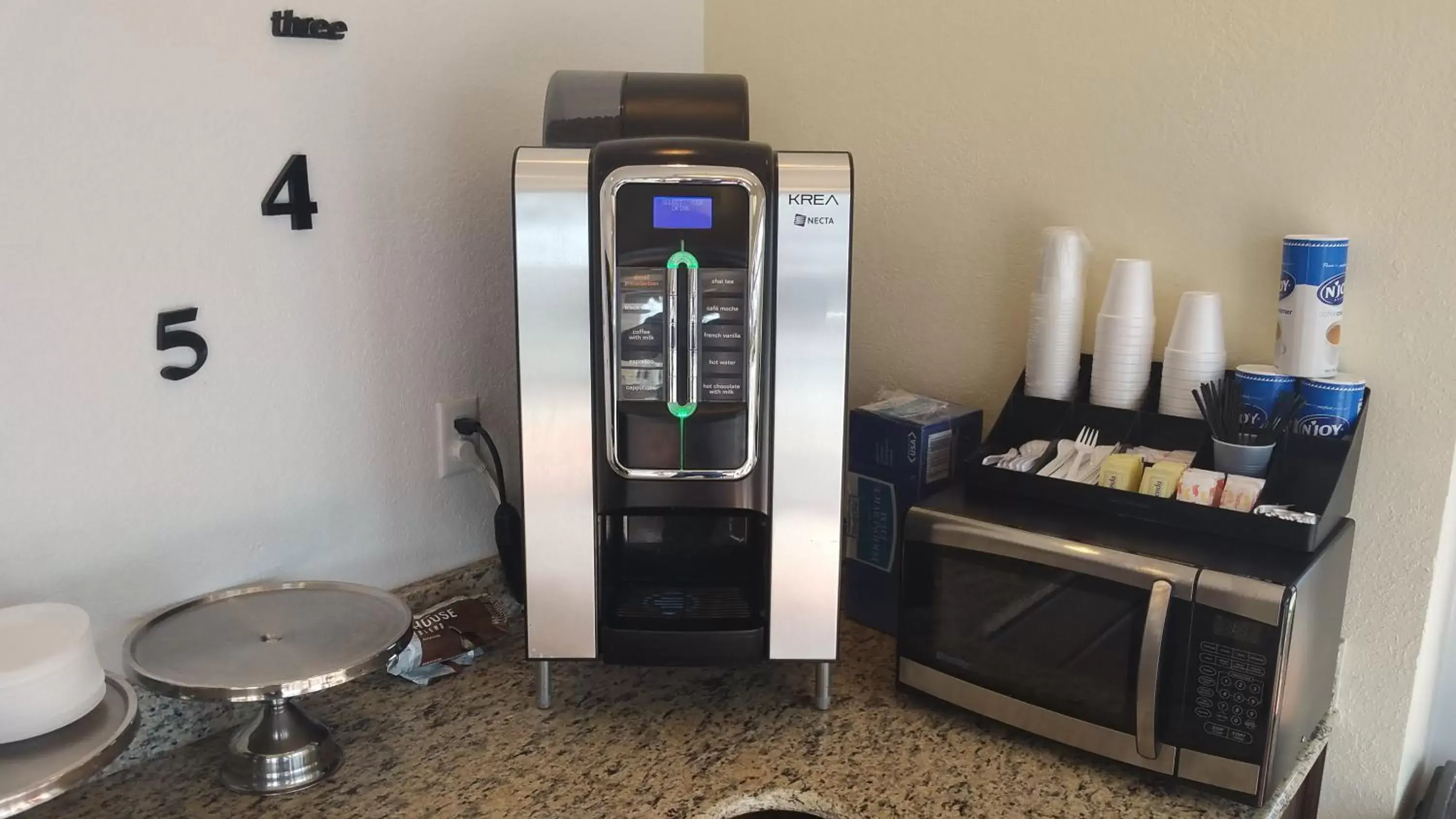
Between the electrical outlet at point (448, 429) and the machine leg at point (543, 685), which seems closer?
the machine leg at point (543, 685)

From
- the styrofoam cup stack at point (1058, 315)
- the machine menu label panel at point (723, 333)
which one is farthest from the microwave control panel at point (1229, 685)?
the machine menu label panel at point (723, 333)

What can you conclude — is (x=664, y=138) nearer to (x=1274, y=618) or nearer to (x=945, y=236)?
(x=945, y=236)

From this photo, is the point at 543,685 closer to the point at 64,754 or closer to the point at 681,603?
the point at 681,603

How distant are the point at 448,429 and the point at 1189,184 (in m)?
0.83

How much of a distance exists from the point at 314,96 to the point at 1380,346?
1.04 meters

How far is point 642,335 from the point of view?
97 centimetres

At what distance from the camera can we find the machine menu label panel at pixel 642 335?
962mm

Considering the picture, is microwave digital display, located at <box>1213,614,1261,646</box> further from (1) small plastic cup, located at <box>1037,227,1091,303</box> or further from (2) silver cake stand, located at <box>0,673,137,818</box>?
(2) silver cake stand, located at <box>0,673,137,818</box>

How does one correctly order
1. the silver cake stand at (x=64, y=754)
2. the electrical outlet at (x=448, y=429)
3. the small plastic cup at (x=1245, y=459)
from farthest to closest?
1. the electrical outlet at (x=448, y=429)
2. the small plastic cup at (x=1245, y=459)
3. the silver cake stand at (x=64, y=754)

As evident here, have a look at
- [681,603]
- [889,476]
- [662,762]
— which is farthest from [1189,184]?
[662,762]

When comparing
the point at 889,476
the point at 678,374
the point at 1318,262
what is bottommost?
the point at 889,476

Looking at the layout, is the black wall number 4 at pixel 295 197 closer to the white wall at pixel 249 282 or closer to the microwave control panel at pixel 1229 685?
the white wall at pixel 249 282

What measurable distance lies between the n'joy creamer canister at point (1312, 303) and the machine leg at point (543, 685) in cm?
76

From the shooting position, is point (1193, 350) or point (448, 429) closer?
point (1193, 350)
